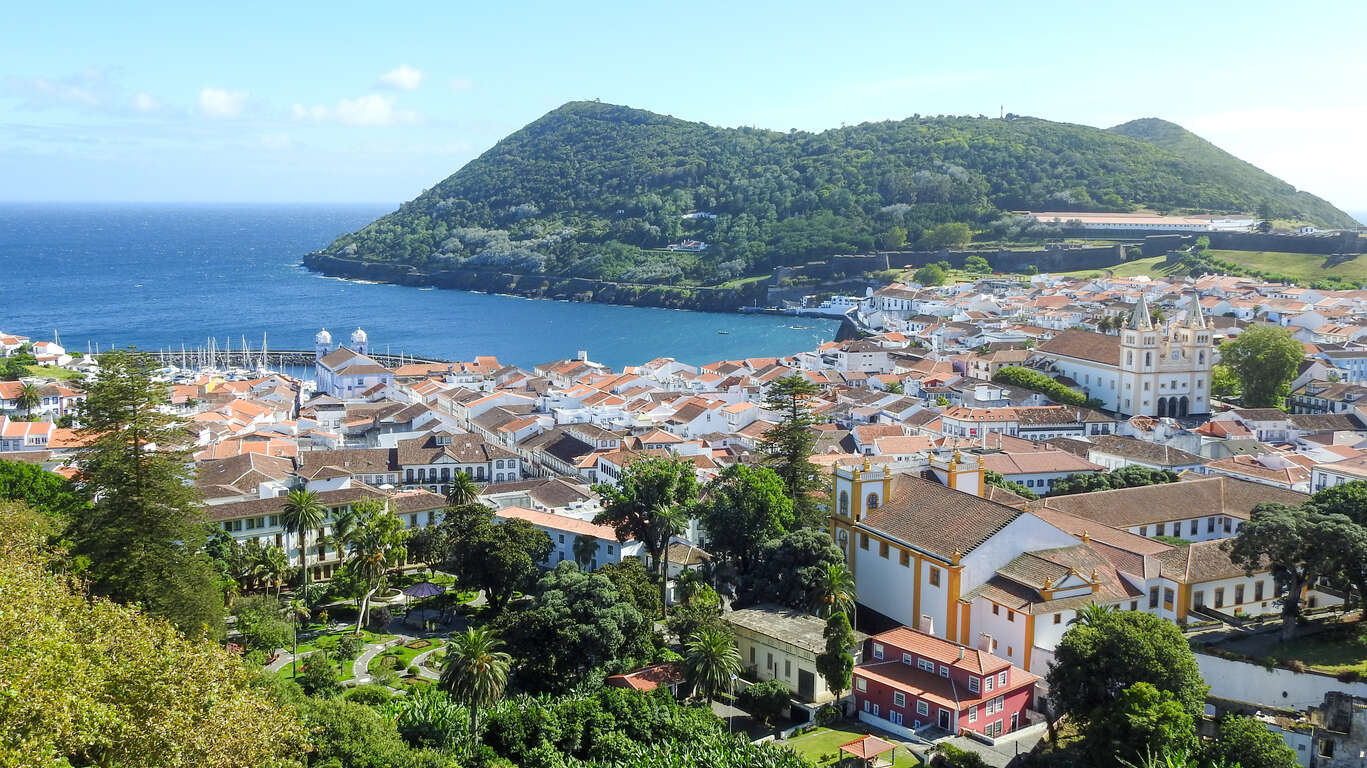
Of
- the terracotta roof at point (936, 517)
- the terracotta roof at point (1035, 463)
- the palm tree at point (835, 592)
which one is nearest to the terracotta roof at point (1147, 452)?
the terracotta roof at point (1035, 463)

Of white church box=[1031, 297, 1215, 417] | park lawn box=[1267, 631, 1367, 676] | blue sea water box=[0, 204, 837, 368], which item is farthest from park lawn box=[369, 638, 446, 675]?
blue sea water box=[0, 204, 837, 368]

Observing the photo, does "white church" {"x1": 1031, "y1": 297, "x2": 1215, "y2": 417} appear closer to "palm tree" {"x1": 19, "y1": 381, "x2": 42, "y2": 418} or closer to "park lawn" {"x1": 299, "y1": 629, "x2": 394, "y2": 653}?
"park lawn" {"x1": 299, "y1": 629, "x2": 394, "y2": 653}

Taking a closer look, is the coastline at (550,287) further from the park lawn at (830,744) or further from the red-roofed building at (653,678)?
the park lawn at (830,744)

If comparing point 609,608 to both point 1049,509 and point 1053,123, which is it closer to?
point 1049,509

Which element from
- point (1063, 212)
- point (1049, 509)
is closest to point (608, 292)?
point (1063, 212)

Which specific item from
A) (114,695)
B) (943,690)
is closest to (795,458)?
(943,690)
